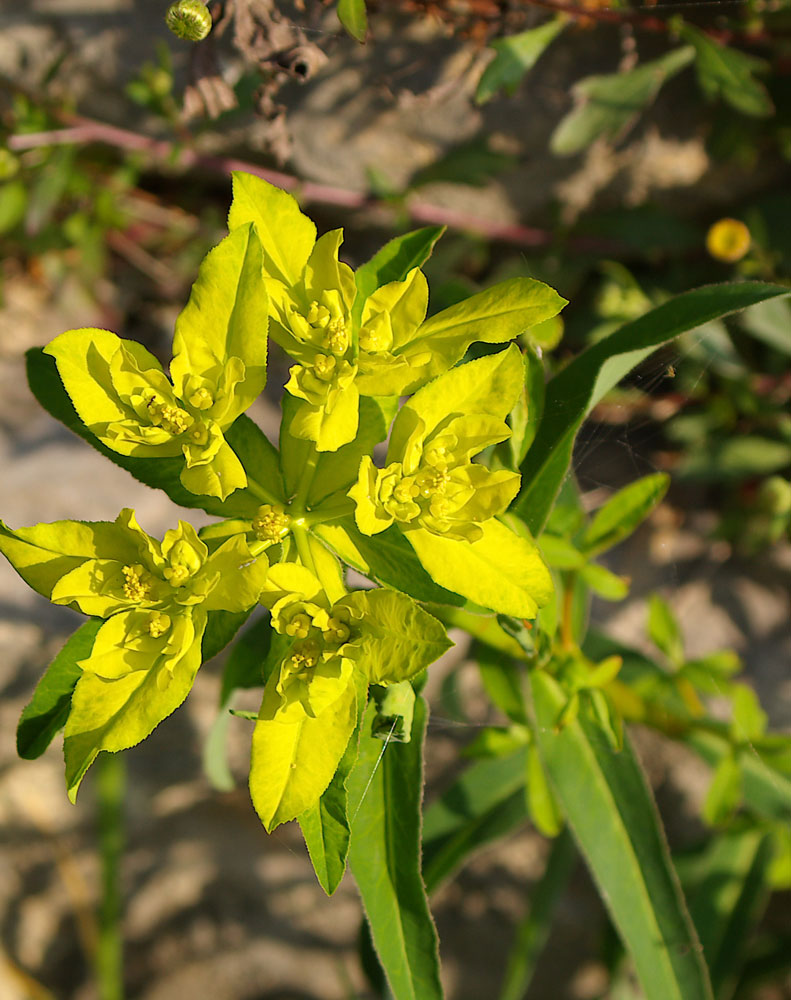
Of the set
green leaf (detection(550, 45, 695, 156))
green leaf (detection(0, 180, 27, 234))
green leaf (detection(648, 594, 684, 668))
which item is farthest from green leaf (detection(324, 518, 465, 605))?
green leaf (detection(0, 180, 27, 234))

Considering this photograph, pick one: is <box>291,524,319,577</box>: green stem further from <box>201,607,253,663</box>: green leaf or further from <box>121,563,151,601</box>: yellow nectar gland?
<box>121,563,151,601</box>: yellow nectar gland

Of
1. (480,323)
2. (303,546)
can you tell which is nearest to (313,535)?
(303,546)

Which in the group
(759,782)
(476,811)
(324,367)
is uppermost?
(324,367)

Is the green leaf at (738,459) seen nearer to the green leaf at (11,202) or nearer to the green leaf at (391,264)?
the green leaf at (391,264)

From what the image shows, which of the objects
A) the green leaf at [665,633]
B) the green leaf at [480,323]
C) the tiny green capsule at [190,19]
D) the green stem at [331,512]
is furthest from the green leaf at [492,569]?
the green leaf at [665,633]

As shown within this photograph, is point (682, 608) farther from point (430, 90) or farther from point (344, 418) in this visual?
point (344, 418)

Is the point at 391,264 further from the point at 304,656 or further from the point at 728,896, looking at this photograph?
the point at 728,896
